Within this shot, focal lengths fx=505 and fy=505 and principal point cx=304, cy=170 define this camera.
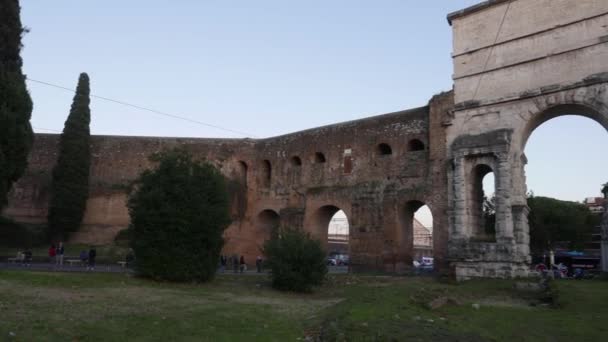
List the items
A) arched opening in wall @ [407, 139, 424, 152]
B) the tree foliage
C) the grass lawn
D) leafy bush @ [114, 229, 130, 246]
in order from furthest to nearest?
the tree foliage → leafy bush @ [114, 229, 130, 246] → arched opening in wall @ [407, 139, 424, 152] → the grass lawn

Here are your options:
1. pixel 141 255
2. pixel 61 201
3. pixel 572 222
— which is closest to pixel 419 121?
pixel 141 255

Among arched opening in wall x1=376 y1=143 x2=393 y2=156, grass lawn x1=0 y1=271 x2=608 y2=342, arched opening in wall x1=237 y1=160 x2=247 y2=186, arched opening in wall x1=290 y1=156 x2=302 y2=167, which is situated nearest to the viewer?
grass lawn x1=0 y1=271 x2=608 y2=342

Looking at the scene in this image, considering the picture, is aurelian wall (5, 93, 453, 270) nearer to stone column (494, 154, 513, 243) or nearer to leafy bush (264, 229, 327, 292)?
stone column (494, 154, 513, 243)

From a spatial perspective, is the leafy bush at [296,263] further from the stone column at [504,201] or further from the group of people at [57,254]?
the group of people at [57,254]

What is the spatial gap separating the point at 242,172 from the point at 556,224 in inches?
996

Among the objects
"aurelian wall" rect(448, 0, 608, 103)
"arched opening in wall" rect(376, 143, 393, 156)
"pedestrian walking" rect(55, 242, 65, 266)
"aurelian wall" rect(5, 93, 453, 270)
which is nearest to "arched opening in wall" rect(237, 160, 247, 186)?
"aurelian wall" rect(5, 93, 453, 270)

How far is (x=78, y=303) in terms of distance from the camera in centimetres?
906

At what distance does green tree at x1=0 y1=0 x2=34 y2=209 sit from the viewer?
48.5 ft

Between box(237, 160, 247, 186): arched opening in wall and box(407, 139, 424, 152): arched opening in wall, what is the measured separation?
1029cm

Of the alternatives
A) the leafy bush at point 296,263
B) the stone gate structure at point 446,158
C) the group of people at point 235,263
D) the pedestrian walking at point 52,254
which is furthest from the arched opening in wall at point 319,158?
the pedestrian walking at point 52,254

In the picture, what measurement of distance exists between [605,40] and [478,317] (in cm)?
1073

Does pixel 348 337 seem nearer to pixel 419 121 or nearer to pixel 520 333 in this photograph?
pixel 520 333

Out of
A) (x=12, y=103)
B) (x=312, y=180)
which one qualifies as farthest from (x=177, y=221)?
(x=312, y=180)

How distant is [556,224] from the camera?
3853cm
